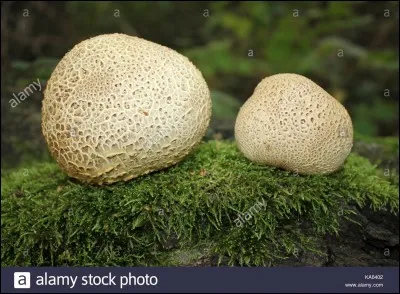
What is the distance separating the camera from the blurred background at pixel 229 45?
15.4ft

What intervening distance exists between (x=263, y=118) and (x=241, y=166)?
0.40 metres

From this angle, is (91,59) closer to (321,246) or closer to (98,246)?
(98,246)

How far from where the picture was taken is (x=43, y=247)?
9.55 ft

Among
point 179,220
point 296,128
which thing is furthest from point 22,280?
point 296,128

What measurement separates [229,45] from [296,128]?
167 inches

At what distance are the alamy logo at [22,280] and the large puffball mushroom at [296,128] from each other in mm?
1613

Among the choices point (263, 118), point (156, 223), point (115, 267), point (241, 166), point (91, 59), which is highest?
point (91, 59)

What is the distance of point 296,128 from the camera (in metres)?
2.91

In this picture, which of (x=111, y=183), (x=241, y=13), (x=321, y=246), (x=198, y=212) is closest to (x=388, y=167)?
(x=321, y=246)
